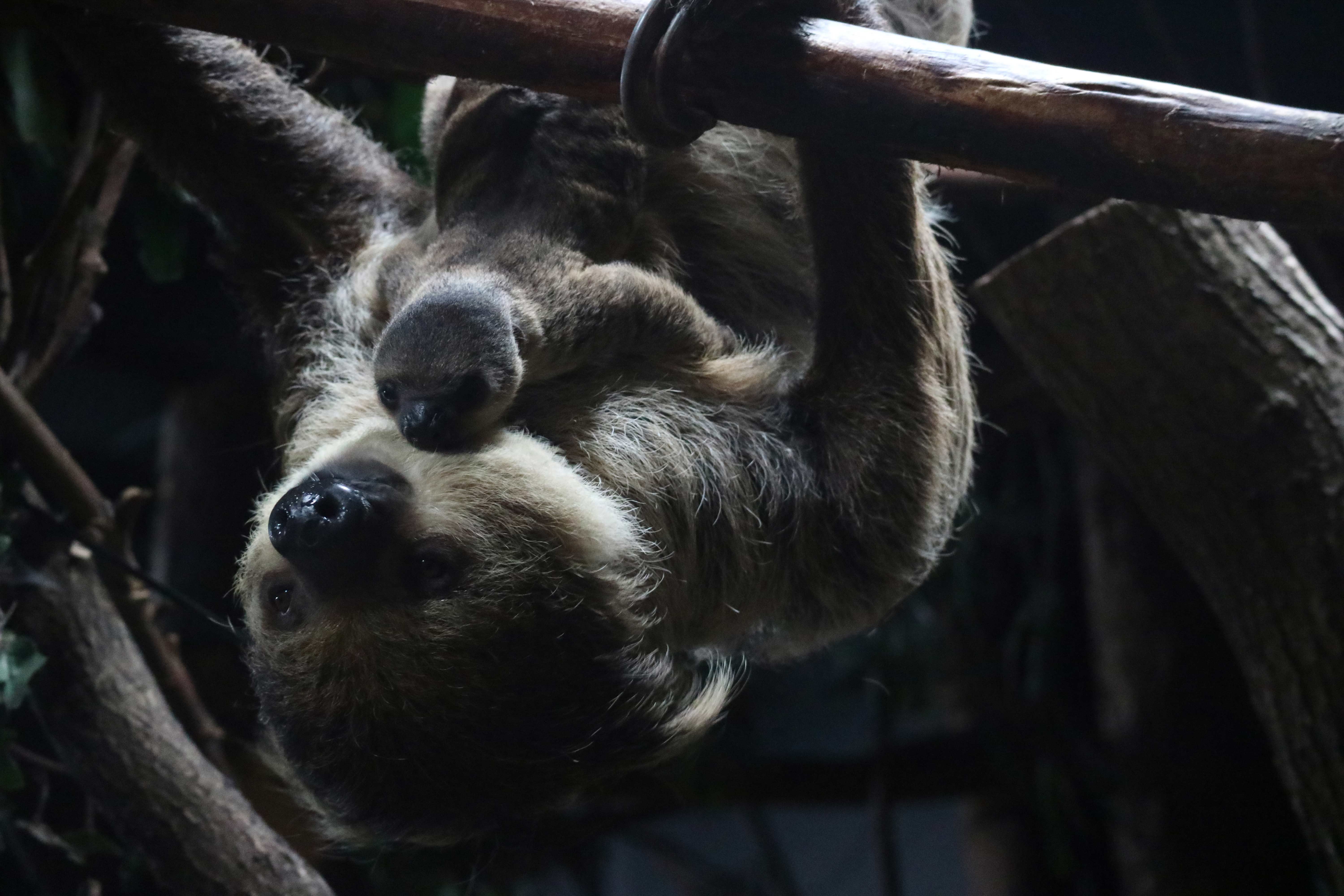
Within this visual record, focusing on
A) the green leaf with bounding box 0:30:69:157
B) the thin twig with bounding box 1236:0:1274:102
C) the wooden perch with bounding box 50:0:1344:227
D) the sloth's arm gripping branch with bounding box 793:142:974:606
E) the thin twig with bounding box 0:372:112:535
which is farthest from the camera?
the thin twig with bounding box 1236:0:1274:102

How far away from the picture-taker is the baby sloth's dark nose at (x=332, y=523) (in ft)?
6.52

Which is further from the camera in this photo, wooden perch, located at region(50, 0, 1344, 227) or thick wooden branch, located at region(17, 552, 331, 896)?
thick wooden branch, located at region(17, 552, 331, 896)

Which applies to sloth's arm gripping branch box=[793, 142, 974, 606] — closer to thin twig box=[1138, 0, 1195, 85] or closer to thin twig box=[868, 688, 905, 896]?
thin twig box=[1138, 0, 1195, 85]

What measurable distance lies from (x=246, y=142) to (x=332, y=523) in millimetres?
1436

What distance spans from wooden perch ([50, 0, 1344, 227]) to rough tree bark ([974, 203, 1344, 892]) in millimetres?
1469

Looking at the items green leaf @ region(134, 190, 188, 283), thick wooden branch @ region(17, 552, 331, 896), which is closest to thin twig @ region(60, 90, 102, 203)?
green leaf @ region(134, 190, 188, 283)

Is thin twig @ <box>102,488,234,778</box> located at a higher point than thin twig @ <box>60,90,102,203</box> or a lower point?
lower

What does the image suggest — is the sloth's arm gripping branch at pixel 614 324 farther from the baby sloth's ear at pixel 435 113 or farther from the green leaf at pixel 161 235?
the green leaf at pixel 161 235

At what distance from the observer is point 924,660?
6266 millimetres

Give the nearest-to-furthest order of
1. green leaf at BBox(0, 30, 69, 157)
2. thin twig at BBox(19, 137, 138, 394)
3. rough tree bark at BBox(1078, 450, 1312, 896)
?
green leaf at BBox(0, 30, 69, 157), thin twig at BBox(19, 137, 138, 394), rough tree bark at BBox(1078, 450, 1312, 896)

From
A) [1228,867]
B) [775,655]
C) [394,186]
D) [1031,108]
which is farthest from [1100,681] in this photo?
[1031,108]

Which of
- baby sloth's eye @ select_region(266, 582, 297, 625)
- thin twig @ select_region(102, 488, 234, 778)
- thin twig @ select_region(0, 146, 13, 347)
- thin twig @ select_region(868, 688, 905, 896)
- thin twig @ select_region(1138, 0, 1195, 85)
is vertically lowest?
thin twig @ select_region(868, 688, 905, 896)

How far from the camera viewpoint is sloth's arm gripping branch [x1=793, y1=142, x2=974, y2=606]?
2.38 metres

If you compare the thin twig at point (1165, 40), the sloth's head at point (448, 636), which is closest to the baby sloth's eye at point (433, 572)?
the sloth's head at point (448, 636)
